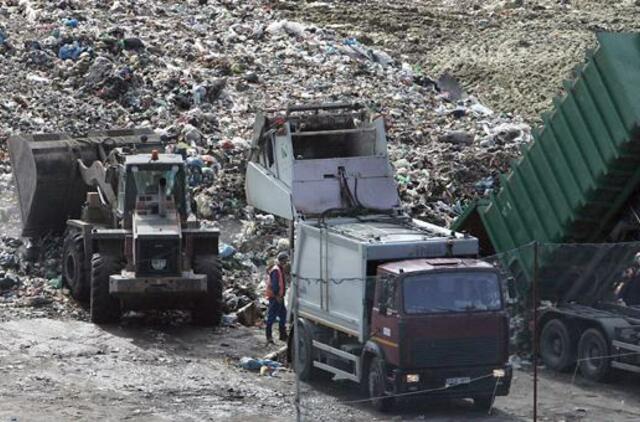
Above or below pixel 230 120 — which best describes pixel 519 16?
above

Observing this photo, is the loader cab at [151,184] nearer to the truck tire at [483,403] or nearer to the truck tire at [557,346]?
the truck tire at [557,346]

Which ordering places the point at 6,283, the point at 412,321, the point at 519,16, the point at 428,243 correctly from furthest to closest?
the point at 519,16, the point at 6,283, the point at 428,243, the point at 412,321

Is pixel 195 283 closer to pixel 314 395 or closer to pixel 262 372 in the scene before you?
pixel 262 372

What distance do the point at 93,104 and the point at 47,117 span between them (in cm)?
89

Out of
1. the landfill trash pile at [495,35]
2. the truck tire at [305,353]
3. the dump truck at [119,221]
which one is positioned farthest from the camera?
the landfill trash pile at [495,35]

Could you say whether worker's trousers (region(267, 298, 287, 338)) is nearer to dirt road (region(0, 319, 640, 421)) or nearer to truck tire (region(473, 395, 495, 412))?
dirt road (region(0, 319, 640, 421))

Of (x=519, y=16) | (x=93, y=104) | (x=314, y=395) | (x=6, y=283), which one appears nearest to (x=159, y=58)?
(x=93, y=104)

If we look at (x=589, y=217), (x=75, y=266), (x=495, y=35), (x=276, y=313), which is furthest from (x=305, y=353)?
(x=495, y=35)

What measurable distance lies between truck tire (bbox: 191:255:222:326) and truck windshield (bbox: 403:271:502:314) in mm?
4717

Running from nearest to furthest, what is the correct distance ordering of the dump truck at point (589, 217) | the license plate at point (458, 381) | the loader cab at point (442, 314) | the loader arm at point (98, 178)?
the license plate at point (458, 381) → the loader cab at point (442, 314) → the dump truck at point (589, 217) → the loader arm at point (98, 178)

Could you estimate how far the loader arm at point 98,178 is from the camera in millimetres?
19219

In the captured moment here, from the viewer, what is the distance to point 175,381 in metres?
15.7

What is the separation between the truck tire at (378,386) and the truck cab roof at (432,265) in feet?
2.68

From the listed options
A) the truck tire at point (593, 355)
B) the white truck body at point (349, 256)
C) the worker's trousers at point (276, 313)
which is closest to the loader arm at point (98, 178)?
the worker's trousers at point (276, 313)
